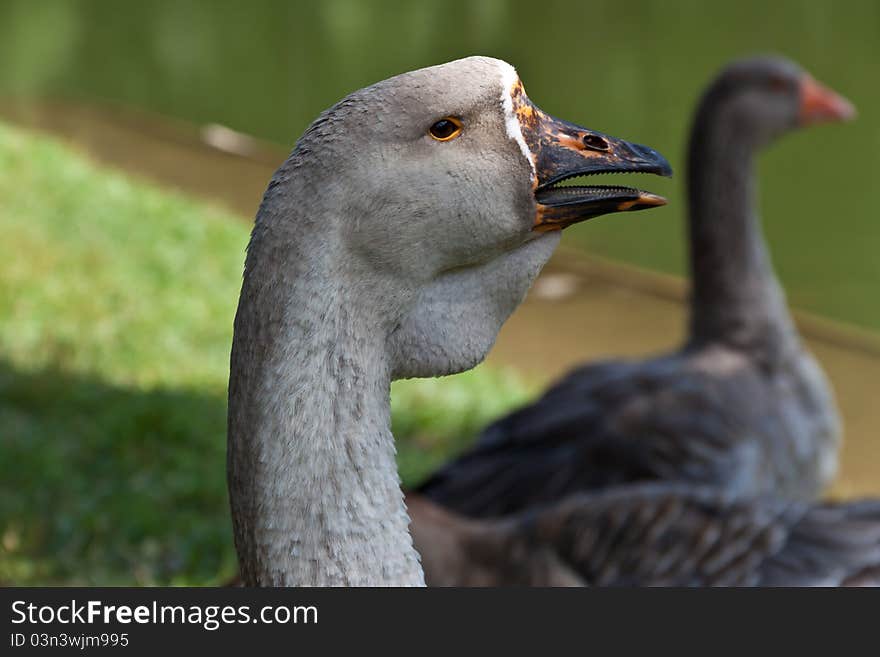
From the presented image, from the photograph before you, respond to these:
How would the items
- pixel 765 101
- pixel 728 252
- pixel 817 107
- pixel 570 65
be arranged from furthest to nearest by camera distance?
pixel 570 65 → pixel 817 107 → pixel 765 101 → pixel 728 252

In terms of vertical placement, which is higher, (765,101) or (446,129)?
(765,101)

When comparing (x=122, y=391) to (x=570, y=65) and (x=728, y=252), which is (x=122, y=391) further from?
(x=570, y=65)

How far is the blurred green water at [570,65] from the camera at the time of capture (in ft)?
31.5

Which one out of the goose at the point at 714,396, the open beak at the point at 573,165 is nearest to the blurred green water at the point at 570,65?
the goose at the point at 714,396

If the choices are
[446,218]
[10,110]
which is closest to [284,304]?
[446,218]

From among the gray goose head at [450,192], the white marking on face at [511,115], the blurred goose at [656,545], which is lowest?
the gray goose head at [450,192]

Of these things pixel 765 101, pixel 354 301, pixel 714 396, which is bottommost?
pixel 354 301

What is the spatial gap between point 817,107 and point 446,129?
14.7 ft

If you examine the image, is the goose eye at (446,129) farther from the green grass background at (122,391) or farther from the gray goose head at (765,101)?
the gray goose head at (765,101)

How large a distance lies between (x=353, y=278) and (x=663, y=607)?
0.87 meters

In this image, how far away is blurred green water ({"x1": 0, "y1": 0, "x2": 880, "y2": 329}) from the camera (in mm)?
9609

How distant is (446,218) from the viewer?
1.80 m

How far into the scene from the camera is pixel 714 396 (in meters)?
4.88

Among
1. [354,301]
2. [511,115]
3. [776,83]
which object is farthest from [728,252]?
[354,301]
